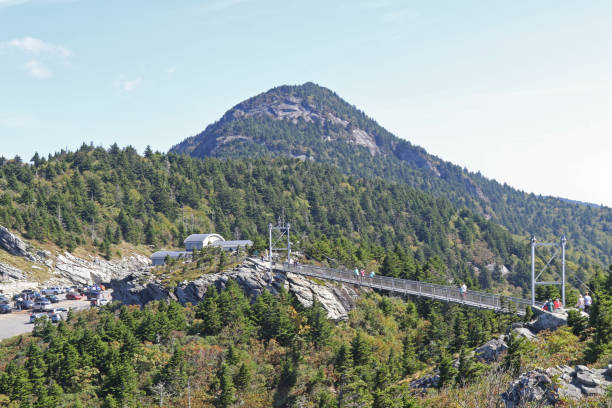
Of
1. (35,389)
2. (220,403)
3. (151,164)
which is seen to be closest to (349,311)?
(220,403)

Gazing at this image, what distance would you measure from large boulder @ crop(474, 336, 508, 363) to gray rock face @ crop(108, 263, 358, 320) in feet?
53.3

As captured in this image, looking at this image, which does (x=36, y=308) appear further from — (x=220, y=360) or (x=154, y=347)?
(x=220, y=360)

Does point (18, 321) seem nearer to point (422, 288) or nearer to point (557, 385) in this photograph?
point (422, 288)

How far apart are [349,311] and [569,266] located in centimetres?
11471

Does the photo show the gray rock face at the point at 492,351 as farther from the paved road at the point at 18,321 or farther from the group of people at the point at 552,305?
the paved road at the point at 18,321

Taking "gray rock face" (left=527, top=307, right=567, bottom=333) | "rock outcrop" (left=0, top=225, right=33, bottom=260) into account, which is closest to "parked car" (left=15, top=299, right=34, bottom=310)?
"rock outcrop" (left=0, top=225, right=33, bottom=260)

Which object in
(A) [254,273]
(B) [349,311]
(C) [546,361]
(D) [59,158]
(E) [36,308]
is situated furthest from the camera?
(D) [59,158]

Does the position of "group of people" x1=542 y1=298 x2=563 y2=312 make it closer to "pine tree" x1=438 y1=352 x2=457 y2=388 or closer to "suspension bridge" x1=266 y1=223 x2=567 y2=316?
"suspension bridge" x1=266 y1=223 x2=567 y2=316

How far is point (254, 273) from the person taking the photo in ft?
155

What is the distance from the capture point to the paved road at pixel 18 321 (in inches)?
2458

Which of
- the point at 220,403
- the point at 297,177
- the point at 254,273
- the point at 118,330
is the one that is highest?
the point at 297,177

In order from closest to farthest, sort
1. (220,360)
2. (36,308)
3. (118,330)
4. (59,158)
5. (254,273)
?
(220,360) < (118,330) < (254,273) < (36,308) < (59,158)

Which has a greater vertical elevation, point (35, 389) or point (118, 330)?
point (118, 330)

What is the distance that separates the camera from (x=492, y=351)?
92.3ft
